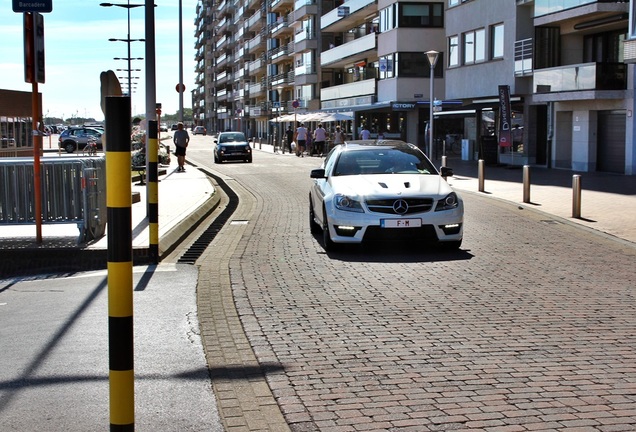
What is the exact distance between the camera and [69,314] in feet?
26.9

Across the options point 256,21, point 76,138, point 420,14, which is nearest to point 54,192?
point 420,14

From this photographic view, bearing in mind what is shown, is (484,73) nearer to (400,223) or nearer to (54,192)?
(400,223)

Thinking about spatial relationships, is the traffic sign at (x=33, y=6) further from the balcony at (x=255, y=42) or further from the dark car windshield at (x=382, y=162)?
the balcony at (x=255, y=42)

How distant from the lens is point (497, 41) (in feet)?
133

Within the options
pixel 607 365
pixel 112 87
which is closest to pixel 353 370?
pixel 607 365

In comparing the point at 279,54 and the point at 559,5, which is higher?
the point at 279,54

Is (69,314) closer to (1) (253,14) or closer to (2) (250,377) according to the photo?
(2) (250,377)

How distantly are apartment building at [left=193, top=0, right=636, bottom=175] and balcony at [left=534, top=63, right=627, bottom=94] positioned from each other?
0.04m

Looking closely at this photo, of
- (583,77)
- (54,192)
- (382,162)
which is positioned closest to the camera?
(54,192)

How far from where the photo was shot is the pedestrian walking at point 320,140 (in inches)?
1958

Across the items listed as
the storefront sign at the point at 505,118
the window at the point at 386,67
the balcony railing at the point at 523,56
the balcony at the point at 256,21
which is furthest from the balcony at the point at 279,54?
the storefront sign at the point at 505,118

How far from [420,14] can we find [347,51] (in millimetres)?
13446

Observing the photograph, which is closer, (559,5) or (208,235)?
(208,235)

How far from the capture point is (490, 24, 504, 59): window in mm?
40000
